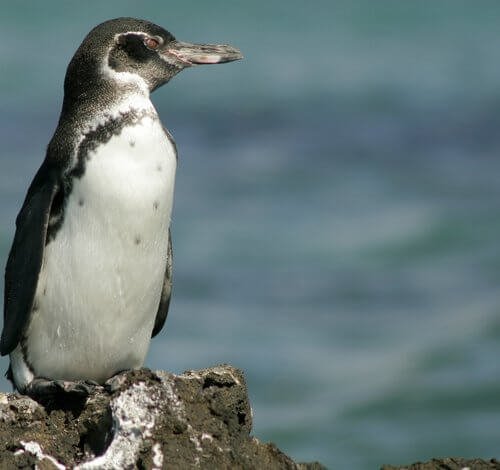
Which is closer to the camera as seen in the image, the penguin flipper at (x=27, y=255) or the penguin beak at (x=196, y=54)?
the penguin flipper at (x=27, y=255)

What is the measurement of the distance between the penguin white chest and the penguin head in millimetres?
285

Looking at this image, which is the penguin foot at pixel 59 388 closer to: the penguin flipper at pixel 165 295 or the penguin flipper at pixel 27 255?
the penguin flipper at pixel 27 255

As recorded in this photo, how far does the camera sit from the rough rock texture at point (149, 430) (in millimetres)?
3291

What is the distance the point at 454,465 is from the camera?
339 centimetres

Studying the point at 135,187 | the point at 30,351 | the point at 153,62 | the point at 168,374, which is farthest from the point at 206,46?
the point at 168,374

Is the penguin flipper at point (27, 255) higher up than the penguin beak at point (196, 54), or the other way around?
the penguin beak at point (196, 54)

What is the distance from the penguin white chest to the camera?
4363 millimetres

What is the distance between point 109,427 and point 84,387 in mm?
485

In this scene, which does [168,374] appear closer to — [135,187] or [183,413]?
[183,413]

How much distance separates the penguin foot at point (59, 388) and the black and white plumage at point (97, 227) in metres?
0.01

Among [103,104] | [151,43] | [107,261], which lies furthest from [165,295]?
[151,43]

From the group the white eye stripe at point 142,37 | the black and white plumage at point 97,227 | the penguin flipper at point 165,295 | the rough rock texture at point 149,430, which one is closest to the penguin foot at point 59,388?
the black and white plumage at point 97,227

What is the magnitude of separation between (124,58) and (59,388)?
1330 mm

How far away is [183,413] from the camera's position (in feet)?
11.1
